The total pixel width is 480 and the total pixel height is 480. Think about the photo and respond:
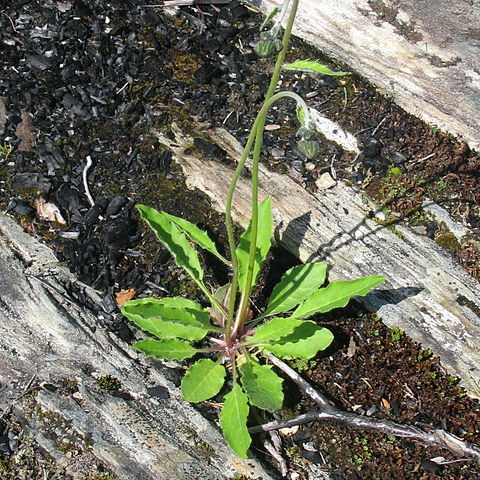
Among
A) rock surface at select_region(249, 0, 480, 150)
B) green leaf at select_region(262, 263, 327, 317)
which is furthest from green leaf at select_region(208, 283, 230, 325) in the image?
rock surface at select_region(249, 0, 480, 150)

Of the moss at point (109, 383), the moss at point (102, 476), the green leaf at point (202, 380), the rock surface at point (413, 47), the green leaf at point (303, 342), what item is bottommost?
the moss at point (102, 476)

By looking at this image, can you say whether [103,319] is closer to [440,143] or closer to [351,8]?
[440,143]

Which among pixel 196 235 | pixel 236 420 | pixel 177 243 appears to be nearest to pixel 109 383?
pixel 236 420

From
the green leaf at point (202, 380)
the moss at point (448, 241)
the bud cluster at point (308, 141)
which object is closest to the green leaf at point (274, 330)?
the green leaf at point (202, 380)

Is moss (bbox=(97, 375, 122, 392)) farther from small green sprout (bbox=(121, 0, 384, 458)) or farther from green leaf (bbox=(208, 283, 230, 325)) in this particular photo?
green leaf (bbox=(208, 283, 230, 325))

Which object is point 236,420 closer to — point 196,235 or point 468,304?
point 196,235

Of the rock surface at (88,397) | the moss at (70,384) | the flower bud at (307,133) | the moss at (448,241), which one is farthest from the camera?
the moss at (448,241)

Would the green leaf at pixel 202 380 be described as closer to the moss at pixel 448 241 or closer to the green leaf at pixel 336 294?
the green leaf at pixel 336 294

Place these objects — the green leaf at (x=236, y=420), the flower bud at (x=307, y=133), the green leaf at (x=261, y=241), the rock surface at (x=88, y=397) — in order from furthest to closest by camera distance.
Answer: the green leaf at (x=261, y=241), the rock surface at (x=88, y=397), the green leaf at (x=236, y=420), the flower bud at (x=307, y=133)
